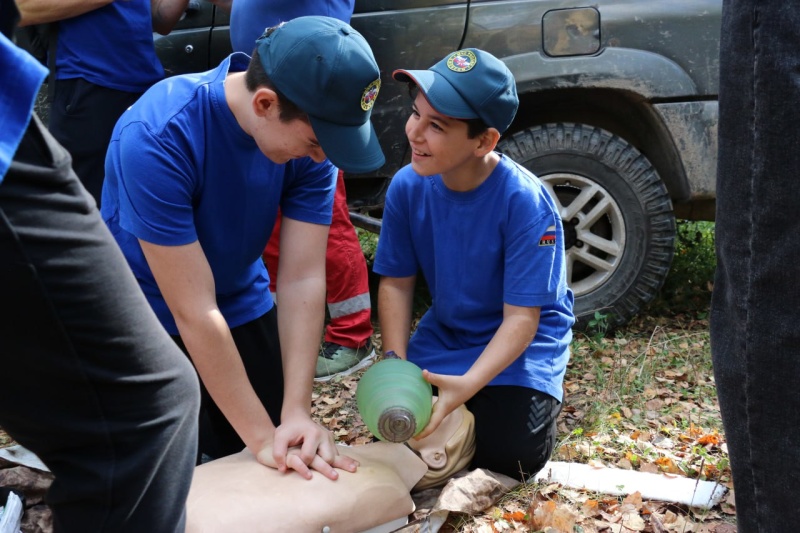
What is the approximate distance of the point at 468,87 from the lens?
276 centimetres

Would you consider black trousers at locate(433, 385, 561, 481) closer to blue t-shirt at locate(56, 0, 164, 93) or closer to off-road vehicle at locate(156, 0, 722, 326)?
off-road vehicle at locate(156, 0, 722, 326)

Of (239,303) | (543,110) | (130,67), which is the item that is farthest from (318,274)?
(543,110)

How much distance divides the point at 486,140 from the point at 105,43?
1.70m

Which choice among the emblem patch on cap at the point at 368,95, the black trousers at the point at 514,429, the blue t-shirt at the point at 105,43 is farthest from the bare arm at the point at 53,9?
the black trousers at the point at 514,429

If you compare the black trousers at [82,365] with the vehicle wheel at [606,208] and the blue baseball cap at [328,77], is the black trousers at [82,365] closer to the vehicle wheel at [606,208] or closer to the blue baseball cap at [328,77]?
the blue baseball cap at [328,77]

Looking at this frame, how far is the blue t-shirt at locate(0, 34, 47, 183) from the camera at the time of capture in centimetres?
112

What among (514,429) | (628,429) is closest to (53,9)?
(514,429)

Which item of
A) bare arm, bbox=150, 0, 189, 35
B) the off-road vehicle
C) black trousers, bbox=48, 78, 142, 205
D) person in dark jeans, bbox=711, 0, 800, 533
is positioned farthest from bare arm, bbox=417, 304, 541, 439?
bare arm, bbox=150, 0, 189, 35

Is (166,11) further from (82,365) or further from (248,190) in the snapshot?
(82,365)

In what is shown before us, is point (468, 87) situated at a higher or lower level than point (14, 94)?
higher

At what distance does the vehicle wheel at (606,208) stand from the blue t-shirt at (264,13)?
1.18 m

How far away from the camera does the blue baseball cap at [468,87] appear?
109 inches

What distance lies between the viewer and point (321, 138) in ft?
7.50

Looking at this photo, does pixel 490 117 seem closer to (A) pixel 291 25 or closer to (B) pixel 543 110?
(A) pixel 291 25
